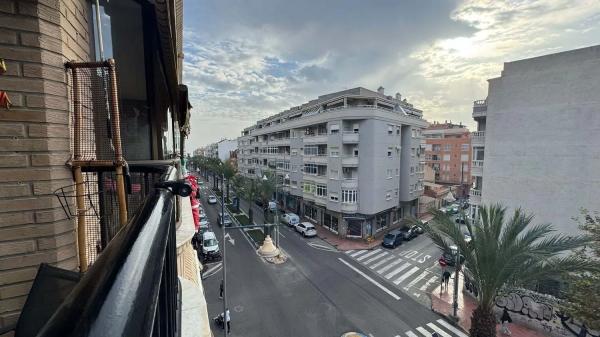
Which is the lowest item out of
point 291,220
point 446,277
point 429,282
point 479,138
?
point 429,282

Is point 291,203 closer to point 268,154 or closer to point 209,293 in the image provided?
point 268,154

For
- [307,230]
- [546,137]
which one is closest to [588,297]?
[546,137]

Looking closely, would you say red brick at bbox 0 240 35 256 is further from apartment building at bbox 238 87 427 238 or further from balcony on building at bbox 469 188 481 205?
apartment building at bbox 238 87 427 238

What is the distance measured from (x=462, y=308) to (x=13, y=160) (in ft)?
60.9

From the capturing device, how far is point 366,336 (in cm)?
1245

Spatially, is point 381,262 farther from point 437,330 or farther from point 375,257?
point 437,330

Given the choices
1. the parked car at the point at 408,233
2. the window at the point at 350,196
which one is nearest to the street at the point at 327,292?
the parked car at the point at 408,233

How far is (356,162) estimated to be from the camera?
25391mm

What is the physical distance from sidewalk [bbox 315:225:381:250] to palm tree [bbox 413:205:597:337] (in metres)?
13.7

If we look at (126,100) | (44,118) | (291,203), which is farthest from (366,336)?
(291,203)

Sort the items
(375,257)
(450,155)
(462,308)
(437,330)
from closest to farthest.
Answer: (437,330), (462,308), (375,257), (450,155)

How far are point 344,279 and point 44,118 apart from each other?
1838 centimetres

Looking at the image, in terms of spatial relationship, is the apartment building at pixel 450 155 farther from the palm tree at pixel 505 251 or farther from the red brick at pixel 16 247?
the red brick at pixel 16 247

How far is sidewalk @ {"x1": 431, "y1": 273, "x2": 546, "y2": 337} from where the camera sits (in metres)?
13.4
